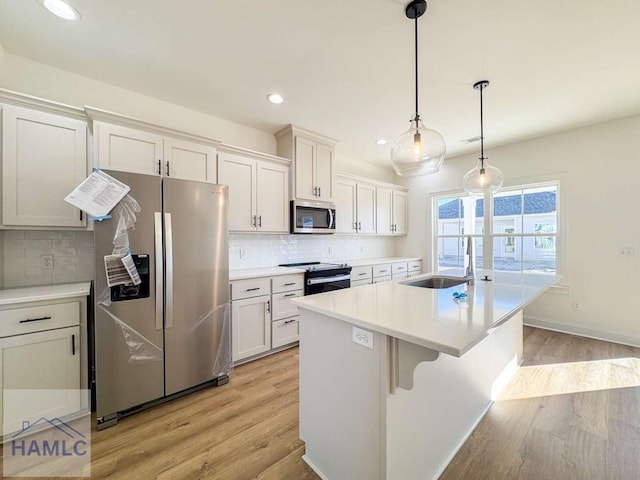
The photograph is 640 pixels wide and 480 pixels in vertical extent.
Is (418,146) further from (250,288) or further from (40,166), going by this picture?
(40,166)

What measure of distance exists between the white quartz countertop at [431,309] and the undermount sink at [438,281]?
0.23m

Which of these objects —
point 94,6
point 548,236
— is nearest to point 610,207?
point 548,236

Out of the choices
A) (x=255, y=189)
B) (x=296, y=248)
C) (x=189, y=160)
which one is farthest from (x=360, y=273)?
(x=189, y=160)

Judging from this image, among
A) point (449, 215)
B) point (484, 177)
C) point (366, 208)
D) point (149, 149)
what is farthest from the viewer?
point (449, 215)

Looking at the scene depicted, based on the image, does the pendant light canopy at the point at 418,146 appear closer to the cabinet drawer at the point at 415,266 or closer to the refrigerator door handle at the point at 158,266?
the refrigerator door handle at the point at 158,266

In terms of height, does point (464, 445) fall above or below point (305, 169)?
below

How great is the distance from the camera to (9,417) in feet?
5.40

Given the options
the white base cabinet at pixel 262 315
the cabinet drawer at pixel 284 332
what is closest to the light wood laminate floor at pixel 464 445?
the white base cabinet at pixel 262 315

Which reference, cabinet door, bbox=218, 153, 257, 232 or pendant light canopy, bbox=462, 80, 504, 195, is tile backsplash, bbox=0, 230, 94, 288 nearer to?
cabinet door, bbox=218, 153, 257, 232

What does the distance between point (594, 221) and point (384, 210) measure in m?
2.75

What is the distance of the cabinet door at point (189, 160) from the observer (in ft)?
8.03

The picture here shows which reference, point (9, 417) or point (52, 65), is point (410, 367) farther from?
point (52, 65)

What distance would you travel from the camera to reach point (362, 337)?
1.24 metres

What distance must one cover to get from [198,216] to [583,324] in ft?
15.8
